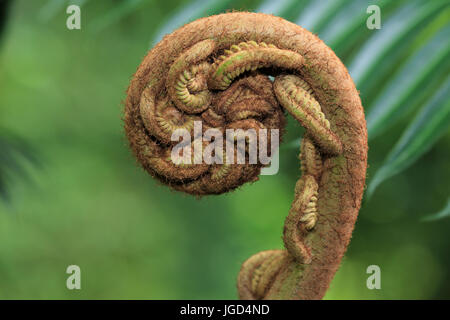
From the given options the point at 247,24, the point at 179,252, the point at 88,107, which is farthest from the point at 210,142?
the point at 88,107

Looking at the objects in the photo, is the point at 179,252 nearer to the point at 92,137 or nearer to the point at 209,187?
the point at 92,137

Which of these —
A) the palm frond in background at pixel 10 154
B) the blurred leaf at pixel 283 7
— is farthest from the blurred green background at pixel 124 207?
the blurred leaf at pixel 283 7

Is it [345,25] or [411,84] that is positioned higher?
[345,25]

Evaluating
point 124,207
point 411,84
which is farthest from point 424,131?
point 124,207

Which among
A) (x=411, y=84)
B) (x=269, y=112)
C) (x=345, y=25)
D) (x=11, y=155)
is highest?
(x=11, y=155)

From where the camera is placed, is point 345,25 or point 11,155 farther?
point 11,155

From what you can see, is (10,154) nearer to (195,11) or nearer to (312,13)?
(195,11)

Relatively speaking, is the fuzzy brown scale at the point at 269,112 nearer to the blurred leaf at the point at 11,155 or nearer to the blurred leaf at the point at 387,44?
the blurred leaf at the point at 387,44

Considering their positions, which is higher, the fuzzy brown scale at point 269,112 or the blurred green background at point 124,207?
the blurred green background at point 124,207
